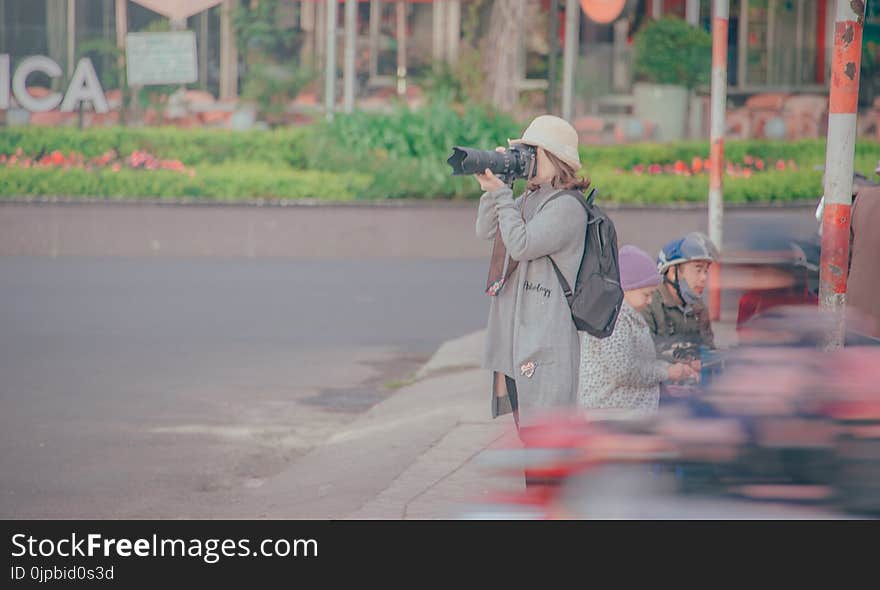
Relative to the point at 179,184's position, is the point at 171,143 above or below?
above

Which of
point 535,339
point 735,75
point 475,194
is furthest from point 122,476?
point 735,75

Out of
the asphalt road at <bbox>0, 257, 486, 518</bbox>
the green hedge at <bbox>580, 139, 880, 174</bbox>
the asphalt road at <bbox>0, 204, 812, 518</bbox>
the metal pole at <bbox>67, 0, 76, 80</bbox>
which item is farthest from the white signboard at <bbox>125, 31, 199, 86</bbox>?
the green hedge at <bbox>580, 139, 880, 174</bbox>

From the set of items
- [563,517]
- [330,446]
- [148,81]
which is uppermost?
[148,81]

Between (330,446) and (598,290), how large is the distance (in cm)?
304

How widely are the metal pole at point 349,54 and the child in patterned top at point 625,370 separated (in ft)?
48.3

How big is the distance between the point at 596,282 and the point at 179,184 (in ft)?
41.0

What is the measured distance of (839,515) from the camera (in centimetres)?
311

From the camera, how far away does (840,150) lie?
20.7 feet

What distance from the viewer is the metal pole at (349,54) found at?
20.5 metres

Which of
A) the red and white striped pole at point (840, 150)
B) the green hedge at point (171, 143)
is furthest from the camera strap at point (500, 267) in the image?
the green hedge at point (171, 143)

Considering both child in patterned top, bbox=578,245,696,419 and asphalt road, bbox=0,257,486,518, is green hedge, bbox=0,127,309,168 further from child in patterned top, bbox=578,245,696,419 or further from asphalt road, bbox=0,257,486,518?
child in patterned top, bbox=578,245,696,419

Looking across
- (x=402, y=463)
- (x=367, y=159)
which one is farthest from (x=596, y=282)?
(x=367, y=159)

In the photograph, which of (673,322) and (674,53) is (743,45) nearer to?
(674,53)

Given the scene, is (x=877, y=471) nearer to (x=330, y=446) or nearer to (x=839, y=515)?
(x=839, y=515)
